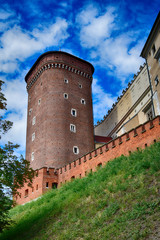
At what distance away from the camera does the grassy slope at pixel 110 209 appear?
453 inches

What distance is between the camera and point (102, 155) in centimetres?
2373

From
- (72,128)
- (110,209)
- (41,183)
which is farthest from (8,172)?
(72,128)

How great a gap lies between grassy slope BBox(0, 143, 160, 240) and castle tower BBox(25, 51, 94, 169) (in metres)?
12.7

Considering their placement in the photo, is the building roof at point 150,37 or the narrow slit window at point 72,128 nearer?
the building roof at point 150,37

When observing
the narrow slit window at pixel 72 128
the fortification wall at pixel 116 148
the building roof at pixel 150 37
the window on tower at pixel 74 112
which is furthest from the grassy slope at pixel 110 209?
the window on tower at pixel 74 112

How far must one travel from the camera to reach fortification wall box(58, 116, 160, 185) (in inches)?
776

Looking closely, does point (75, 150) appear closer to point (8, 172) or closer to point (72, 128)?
point (72, 128)

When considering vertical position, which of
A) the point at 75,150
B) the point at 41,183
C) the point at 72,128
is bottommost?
the point at 41,183

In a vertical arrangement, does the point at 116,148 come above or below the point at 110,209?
above

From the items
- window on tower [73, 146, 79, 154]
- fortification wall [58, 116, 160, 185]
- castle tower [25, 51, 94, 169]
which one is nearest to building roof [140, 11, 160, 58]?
fortification wall [58, 116, 160, 185]

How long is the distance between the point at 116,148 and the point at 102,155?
5.70ft

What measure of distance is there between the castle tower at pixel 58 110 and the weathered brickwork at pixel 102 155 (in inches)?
114

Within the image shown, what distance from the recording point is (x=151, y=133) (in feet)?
64.4

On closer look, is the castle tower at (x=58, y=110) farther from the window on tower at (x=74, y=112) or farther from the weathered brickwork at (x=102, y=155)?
the weathered brickwork at (x=102, y=155)
